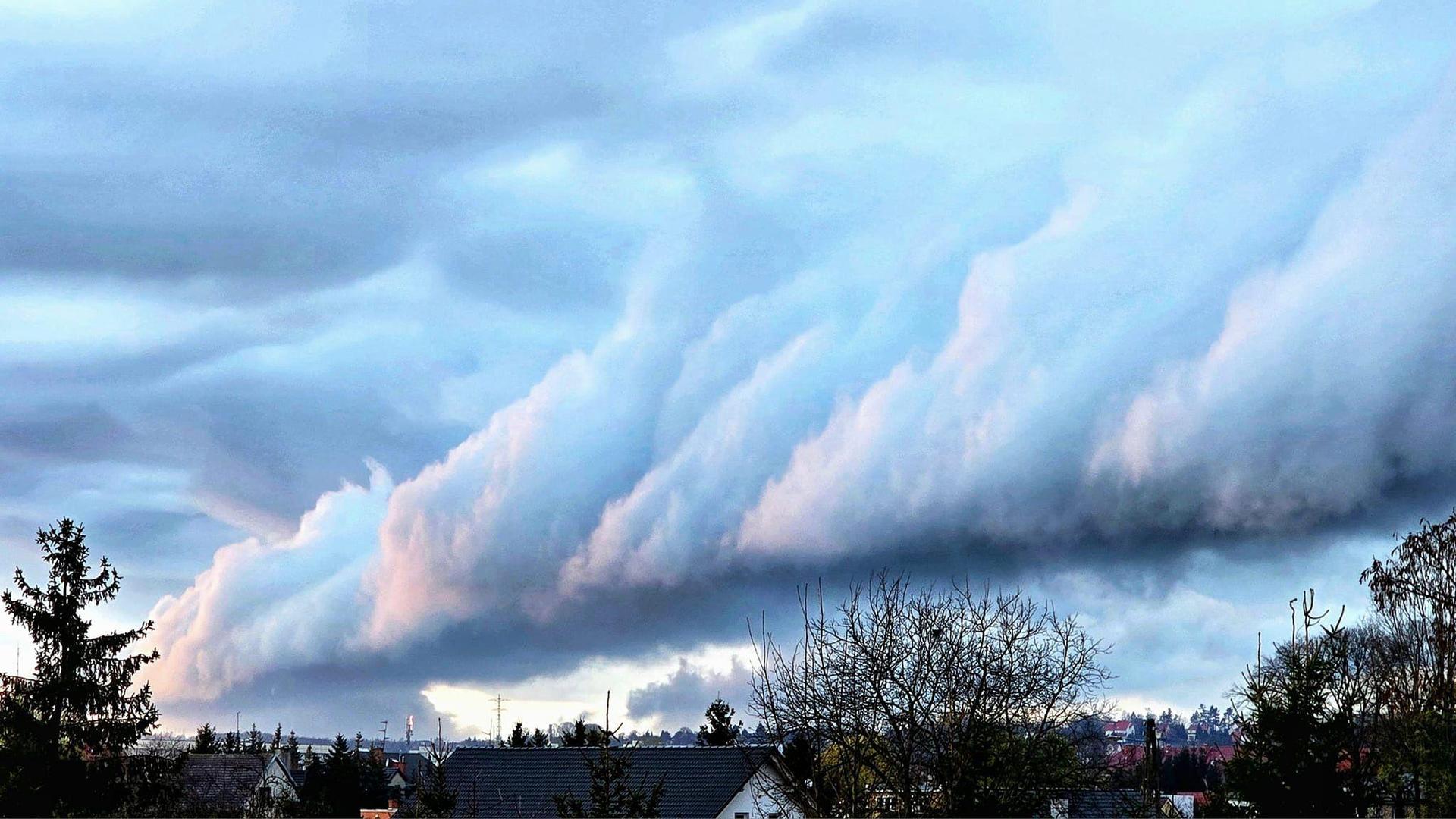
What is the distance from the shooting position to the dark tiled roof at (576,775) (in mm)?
50875

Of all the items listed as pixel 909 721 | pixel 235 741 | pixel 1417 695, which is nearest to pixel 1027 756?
pixel 909 721

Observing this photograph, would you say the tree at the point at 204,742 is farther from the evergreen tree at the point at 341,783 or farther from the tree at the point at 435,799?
the tree at the point at 435,799

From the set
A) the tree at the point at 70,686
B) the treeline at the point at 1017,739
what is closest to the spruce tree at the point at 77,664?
the tree at the point at 70,686

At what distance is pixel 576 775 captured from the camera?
5325 cm

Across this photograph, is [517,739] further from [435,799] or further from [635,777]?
[435,799]

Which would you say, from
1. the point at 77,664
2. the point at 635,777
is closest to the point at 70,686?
the point at 77,664

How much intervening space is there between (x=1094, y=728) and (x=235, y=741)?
223 feet

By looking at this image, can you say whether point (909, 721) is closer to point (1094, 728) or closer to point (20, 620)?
point (1094, 728)

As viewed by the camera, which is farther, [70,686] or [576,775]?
[576,775]

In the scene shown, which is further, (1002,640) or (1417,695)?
(1417,695)

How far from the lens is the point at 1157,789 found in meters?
20.9

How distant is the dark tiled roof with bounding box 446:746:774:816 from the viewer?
50.9 meters

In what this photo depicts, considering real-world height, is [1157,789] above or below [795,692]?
below

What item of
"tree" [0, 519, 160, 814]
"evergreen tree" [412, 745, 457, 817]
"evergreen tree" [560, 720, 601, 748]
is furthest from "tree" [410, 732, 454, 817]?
"evergreen tree" [560, 720, 601, 748]
